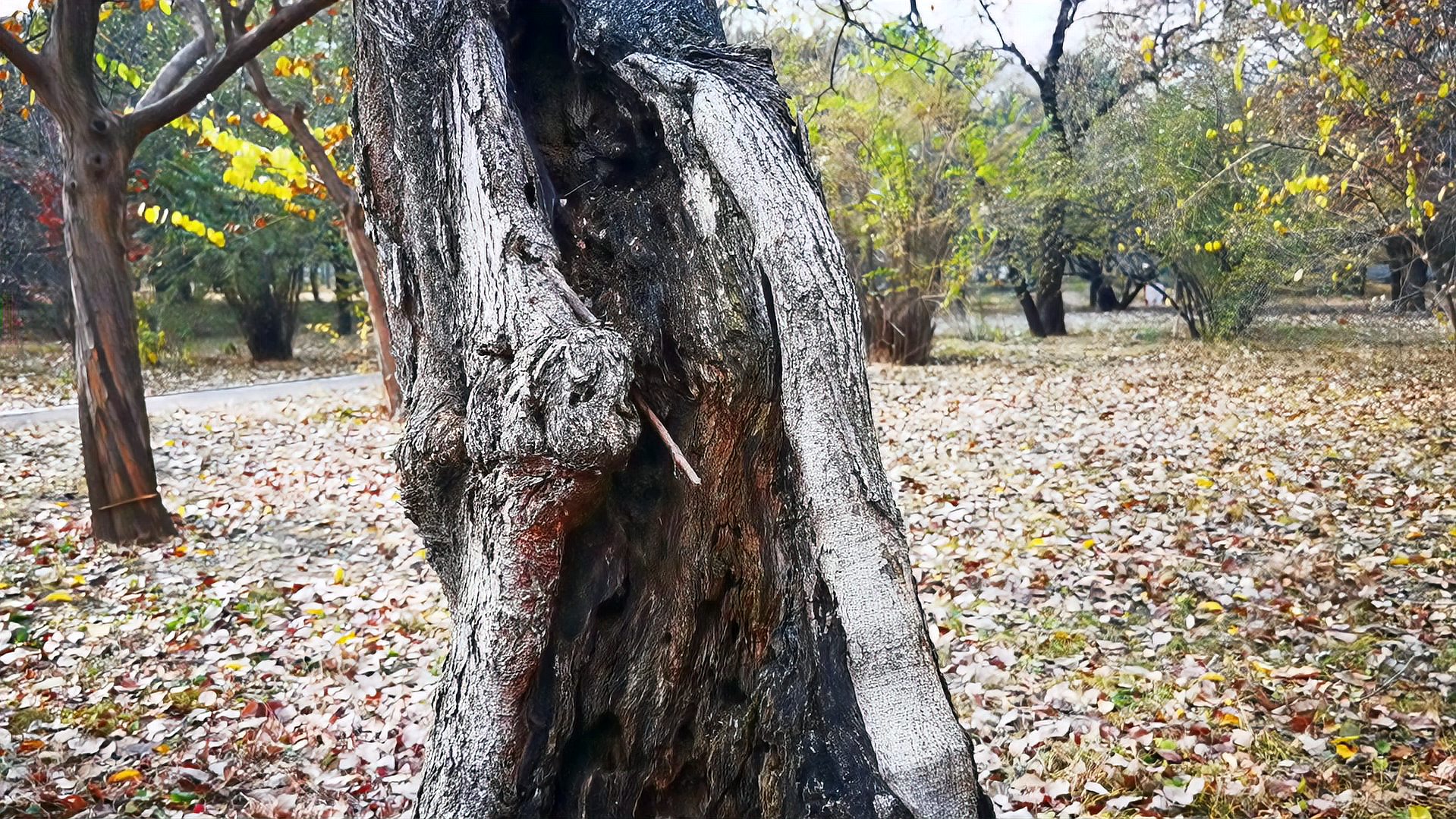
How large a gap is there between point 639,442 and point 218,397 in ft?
42.8

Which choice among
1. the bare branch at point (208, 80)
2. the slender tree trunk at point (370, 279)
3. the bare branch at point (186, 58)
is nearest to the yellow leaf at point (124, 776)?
the bare branch at point (208, 80)

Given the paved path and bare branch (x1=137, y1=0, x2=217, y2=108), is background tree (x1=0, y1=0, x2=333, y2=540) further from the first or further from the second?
the paved path

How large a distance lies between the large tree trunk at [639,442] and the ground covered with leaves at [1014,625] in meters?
1.50

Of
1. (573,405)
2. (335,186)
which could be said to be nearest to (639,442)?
(573,405)

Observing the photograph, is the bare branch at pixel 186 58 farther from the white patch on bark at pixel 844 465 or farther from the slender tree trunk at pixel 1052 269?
the slender tree trunk at pixel 1052 269

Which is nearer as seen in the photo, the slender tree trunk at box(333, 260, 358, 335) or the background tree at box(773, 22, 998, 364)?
the background tree at box(773, 22, 998, 364)

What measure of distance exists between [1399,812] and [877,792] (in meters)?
2.27

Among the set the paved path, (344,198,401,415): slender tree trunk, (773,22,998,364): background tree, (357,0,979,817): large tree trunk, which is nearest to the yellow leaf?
(357,0,979,817): large tree trunk

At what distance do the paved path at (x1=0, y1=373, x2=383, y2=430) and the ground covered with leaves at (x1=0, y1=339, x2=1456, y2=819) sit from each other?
1.97m

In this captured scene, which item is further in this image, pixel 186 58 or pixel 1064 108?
pixel 1064 108

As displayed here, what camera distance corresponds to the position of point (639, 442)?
2.38m

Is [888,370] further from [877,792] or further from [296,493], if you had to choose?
[877,792]

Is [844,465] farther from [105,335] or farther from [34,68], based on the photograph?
[34,68]

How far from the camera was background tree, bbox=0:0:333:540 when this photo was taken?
6.03 m
